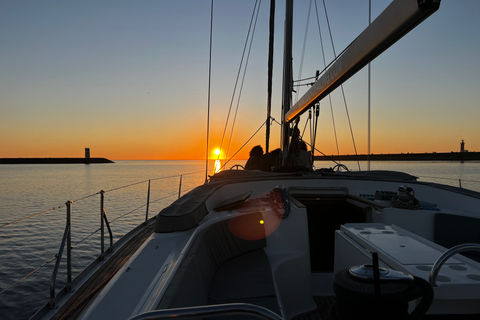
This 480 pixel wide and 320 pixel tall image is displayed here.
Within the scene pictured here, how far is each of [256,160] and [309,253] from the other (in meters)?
4.64

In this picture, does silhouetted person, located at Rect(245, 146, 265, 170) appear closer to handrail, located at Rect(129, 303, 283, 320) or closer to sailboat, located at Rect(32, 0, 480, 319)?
sailboat, located at Rect(32, 0, 480, 319)

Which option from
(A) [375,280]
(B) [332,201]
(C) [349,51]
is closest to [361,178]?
(B) [332,201]

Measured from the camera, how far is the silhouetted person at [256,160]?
7.51 meters

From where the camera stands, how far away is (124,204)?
17.6 m

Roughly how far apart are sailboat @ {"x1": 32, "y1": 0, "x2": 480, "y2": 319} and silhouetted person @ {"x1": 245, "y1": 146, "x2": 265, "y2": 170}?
257 centimetres

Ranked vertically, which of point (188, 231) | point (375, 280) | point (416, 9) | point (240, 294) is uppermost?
point (416, 9)

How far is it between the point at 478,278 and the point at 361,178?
3151 millimetres

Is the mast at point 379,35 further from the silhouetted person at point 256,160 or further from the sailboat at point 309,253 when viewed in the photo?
the silhouetted person at point 256,160

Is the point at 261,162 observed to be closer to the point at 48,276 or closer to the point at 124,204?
the point at 48,276

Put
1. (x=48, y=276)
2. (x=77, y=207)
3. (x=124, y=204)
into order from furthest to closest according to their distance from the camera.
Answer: (x=124, y=204) → (x=77, y=207) → (x=48, y=276)

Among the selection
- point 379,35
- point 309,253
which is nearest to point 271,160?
point 309,253

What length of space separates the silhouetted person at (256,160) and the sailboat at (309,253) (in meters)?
2.57

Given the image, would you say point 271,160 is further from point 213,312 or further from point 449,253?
point 213,312

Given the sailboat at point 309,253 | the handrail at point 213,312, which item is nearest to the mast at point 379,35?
the sailboat at point 309,253
